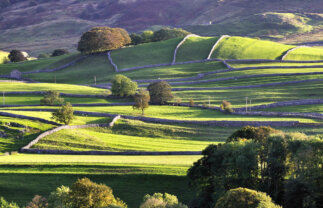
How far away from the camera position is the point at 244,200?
44312 mm

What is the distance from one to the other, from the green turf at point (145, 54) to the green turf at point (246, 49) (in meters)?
16.9

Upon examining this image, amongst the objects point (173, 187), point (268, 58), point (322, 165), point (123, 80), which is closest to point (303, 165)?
point (322, 165)

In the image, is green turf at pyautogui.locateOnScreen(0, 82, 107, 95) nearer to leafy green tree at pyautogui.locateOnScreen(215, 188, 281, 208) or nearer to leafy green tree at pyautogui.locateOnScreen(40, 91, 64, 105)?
leafy green tree at pyautogui.locateOnScreen(40, 91, 64, 105)

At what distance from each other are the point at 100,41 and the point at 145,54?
1869 cm

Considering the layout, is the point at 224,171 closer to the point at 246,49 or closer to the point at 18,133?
the point at 18,133

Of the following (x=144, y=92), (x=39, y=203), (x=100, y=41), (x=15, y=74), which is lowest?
(x=39, y=203)

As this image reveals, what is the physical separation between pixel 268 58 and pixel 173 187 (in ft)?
341

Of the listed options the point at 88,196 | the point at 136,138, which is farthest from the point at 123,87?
the point at 88,196

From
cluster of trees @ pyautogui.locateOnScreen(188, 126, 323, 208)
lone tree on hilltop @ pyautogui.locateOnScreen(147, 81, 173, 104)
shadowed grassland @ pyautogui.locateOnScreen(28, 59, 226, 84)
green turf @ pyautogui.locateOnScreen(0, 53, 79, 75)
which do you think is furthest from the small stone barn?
cluster of trees @ pyautogui.locateOnScreen(188, 126, 323, 208)

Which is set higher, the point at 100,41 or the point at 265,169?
the point at 100,41

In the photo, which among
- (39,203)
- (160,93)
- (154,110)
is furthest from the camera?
(160,93)

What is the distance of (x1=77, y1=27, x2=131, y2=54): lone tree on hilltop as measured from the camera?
176625 millimetres

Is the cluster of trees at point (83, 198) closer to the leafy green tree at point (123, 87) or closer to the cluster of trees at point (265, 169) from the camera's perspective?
the cluster of trees at point (265, 169)

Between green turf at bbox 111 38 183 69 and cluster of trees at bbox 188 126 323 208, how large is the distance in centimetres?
10610
